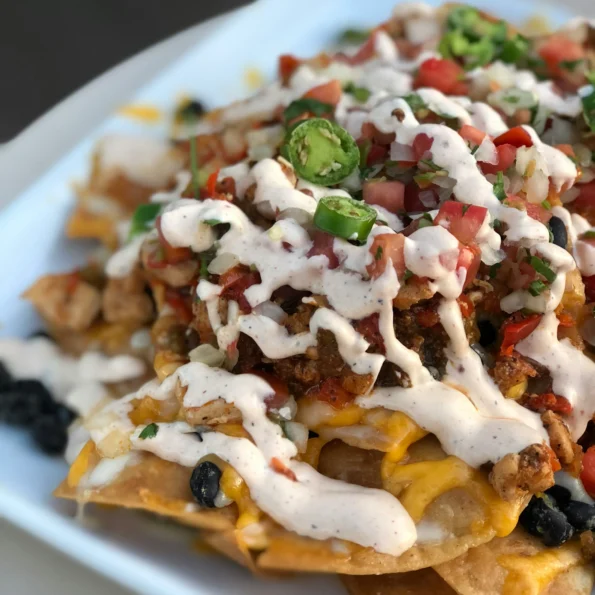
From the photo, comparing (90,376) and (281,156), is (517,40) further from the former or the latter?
(90,376)

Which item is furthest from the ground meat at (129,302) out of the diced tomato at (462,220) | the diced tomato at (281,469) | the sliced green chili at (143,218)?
the diced tomato at (462,220)

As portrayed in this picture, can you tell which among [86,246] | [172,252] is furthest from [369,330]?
[86,246]

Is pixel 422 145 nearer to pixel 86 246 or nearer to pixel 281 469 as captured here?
pixel 281 469

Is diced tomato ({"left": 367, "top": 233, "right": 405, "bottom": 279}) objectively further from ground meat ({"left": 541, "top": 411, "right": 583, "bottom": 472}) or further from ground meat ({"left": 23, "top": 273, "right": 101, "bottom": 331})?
ground meat ({"left": 23, "top": 273, "right": 101, "bottom": 331})

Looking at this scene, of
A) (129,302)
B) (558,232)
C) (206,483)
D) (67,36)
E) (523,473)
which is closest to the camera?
(523,473)

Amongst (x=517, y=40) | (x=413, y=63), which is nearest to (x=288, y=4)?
(x=413, y=63)
